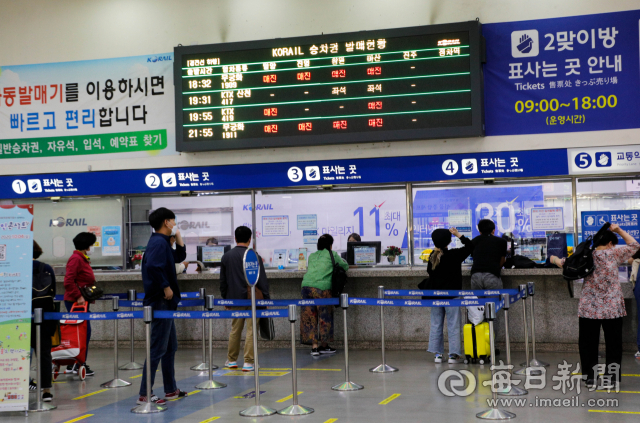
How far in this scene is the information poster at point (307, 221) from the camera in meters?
9.86

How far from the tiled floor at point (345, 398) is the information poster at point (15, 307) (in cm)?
27

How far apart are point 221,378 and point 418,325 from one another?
303 centimetres

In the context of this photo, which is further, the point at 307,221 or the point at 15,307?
the point at 307,221

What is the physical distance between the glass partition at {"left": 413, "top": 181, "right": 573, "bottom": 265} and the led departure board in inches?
40.4

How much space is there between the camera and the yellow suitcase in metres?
7.89

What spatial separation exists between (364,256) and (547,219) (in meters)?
2.55

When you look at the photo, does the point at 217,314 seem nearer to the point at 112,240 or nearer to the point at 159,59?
the point at 112,240

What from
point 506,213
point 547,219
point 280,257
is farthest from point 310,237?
point 547,219

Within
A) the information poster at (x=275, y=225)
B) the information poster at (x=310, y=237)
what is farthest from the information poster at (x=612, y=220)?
the information poster at (x=275, y=225)

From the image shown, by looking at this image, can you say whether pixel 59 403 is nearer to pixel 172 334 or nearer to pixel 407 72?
pixel 172 334

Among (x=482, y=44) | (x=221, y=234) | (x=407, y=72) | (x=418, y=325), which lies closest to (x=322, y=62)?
(x=407, y=72)

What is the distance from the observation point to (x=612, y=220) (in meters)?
8.63

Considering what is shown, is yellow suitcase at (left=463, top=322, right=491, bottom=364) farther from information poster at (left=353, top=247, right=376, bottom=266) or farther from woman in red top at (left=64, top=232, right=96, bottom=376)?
woman in red top at (left=64, top=232, right=96, bottom=376)

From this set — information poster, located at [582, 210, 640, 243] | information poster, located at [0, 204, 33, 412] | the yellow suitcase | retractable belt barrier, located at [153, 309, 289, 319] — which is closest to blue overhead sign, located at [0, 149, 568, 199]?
information poster, located at [582, 210, 640, 243]
